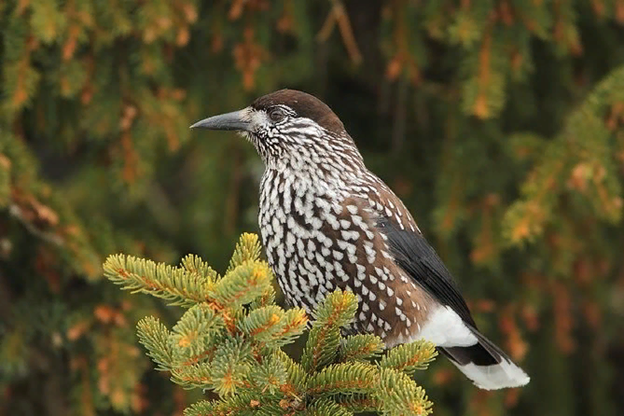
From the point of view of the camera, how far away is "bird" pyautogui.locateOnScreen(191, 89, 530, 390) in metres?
4.19

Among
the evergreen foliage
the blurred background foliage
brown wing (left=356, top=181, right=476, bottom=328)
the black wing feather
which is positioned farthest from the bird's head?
the evergreen foliage

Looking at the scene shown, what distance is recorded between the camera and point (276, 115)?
4625 mm

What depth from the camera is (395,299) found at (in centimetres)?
433

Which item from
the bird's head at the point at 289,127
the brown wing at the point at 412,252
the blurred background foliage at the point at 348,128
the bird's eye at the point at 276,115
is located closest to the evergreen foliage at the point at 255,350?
the brown wing at the point at 412,252

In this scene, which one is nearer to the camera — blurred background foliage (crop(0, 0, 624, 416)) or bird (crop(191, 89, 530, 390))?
bird (crop(191, 89, 530, 390))

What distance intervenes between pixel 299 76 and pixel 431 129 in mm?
817

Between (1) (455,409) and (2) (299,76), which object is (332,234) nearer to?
(2) (299,76)

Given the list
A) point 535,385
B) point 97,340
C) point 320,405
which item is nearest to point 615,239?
point 535,385

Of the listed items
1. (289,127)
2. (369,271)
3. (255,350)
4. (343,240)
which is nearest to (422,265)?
(369,271)

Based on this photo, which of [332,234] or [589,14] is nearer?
[332,234]

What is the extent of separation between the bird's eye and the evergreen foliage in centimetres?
159

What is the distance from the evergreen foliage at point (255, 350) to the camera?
9.05 ft

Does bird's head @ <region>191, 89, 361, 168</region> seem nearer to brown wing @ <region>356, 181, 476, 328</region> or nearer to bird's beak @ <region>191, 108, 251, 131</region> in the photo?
bird's beak @ <region>191, 108, 251, 131</region>

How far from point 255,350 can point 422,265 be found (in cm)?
186
